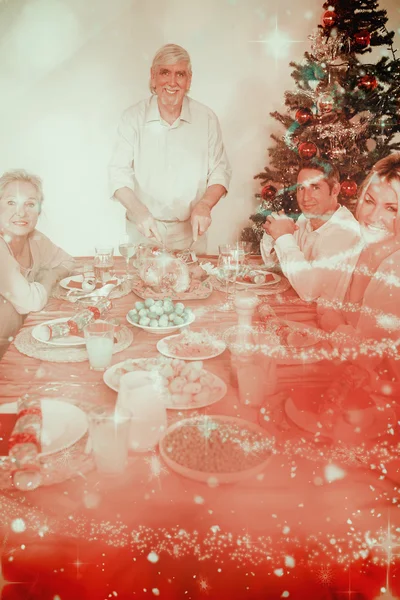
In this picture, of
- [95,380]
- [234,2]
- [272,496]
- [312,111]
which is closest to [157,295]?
[95,380]

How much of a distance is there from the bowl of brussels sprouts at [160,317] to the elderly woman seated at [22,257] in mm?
378

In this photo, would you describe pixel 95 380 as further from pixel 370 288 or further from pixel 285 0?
pixel 285 0

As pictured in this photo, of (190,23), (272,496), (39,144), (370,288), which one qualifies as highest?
(190,23)

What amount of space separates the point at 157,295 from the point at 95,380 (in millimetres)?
645

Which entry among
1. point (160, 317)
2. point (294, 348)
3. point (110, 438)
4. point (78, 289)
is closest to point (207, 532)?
point (110, 438)

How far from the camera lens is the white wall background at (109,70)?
153 inches

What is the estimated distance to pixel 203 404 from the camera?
3.49 ft

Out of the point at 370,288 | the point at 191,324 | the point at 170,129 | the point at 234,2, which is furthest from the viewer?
the point at 234,2

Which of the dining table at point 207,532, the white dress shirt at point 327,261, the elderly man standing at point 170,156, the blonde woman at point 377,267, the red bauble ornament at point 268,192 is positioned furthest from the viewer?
the red bauble ornament at point 268,192

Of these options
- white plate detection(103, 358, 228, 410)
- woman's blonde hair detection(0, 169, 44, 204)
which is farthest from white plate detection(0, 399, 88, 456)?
woman's blonde hair detection(0, 169, 44, 204)

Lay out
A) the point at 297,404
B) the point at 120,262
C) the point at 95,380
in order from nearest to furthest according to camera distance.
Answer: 1. the point at 297,404
2. the point at 95,380
3. the point at 120,262

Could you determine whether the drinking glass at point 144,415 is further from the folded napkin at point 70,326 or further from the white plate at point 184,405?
the folded napkin at point 70,326

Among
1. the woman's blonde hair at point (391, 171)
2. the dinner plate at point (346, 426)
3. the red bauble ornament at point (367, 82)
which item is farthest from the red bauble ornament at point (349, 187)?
the dinner plate at point (346, 426)

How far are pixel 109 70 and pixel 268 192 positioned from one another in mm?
1642
